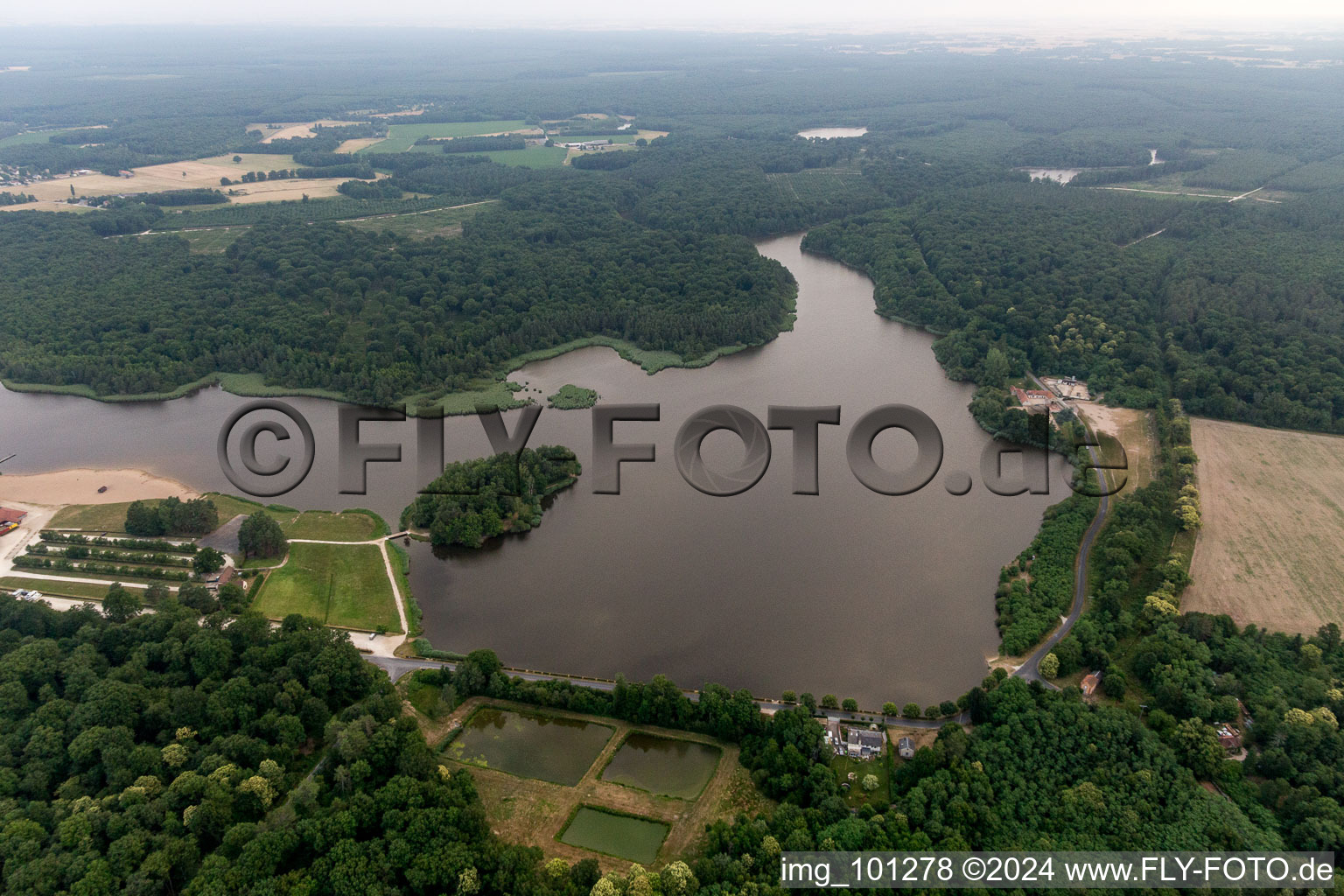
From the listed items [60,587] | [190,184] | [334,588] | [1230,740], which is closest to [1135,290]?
[1230,740]

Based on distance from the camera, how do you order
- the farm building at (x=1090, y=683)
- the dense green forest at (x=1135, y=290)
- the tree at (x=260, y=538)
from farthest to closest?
the dense green forest at (x=1135, y=290) → the tree at (x=260, y=538) → the farm building at (x=1090, y=683)

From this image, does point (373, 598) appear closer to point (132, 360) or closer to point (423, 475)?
point (423, 475)

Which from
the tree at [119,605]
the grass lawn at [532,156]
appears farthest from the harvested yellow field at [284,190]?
the tree at [119,605]

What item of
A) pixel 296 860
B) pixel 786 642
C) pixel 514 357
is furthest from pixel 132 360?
pixel 786 642

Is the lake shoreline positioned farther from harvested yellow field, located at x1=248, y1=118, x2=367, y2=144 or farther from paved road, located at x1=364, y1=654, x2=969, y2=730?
harvested yellow field, located at x1=248, y1=118, x2=367, y2=144

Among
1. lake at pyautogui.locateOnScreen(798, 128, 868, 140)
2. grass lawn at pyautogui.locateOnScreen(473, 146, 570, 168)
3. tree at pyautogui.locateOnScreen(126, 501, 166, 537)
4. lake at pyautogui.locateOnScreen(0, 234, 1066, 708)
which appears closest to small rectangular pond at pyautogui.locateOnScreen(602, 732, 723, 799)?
lake at pyautogui.locateOnScreen(0, 234, 1066, 708)

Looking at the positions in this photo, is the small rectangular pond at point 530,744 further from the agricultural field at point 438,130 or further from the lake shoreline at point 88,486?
the agricultural field at point 438,130
